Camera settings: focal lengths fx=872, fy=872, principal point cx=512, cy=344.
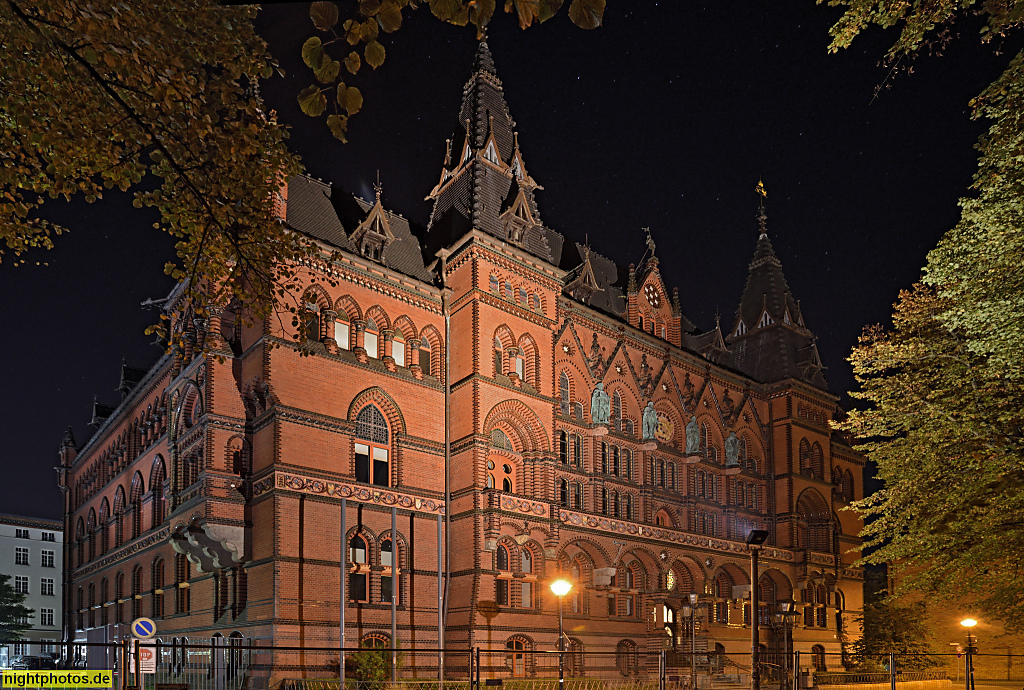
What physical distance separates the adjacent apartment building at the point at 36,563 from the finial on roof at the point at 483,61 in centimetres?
7322

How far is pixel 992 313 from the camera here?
15109 mm

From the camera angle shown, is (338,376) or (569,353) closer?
(338,376)

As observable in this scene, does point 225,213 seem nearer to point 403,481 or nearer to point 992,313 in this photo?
point 992,313

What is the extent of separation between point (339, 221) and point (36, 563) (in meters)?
73.4

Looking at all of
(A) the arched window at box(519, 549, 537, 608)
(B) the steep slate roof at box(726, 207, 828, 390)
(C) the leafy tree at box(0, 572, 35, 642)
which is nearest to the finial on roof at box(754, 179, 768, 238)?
(B) the steep slate roof at box(726, 207, 828, 390)

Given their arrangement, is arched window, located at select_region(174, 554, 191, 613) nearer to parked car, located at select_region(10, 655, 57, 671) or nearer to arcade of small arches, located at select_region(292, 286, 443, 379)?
parked car, located at select_region(10, 655, 57, 671)

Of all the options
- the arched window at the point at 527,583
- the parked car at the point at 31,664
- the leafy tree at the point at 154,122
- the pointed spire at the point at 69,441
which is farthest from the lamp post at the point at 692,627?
the pointed spire at the point at 69,441

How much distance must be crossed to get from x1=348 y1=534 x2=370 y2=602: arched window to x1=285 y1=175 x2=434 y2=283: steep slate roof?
1003cm

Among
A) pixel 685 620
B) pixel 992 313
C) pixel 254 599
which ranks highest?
pixel 992 313

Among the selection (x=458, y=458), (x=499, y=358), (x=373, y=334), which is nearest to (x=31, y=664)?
(x=458, y=458)

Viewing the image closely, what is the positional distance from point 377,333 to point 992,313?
21270 mm

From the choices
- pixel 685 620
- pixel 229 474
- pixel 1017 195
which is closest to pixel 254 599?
pixel 229 474

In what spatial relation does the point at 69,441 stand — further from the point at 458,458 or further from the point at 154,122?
the point at 154,122

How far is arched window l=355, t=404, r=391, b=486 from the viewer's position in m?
30.5
